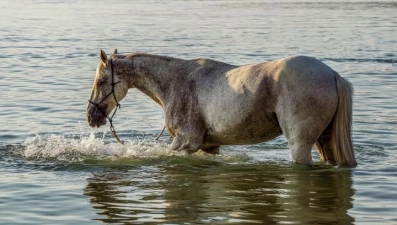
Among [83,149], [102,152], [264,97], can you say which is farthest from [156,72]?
[264,97]

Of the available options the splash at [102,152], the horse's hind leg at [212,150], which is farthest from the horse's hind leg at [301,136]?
the splash at [102,152]

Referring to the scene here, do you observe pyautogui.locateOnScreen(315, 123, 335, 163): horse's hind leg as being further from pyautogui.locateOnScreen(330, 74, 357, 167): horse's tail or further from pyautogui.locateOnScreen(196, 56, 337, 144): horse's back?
pyautogui.locateOnScreen(196, 56, 337, 144): horse's back

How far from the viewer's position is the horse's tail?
962cm

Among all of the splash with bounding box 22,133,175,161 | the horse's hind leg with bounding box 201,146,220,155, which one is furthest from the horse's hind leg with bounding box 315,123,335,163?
the splash with bounding box 22,133,175,161

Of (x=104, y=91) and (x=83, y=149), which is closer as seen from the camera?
(x=104, y=91)

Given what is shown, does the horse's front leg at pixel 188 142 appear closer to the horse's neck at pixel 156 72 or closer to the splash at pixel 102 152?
the splash at pixel 102 152

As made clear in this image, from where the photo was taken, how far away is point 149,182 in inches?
404

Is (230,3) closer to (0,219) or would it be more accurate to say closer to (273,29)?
(273,29)

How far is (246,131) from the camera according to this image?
407 inches

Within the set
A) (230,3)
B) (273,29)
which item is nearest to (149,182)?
(273,29)

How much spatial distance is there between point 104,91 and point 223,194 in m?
2.49

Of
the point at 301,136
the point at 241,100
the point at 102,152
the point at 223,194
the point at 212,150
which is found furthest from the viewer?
the point at 102,152

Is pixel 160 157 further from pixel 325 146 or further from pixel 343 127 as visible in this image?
pixel 343 127

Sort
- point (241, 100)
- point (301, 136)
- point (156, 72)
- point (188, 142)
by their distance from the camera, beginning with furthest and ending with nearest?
point (156, 72) → point (188, 142) → point (241, 100) → point (301, 136)
